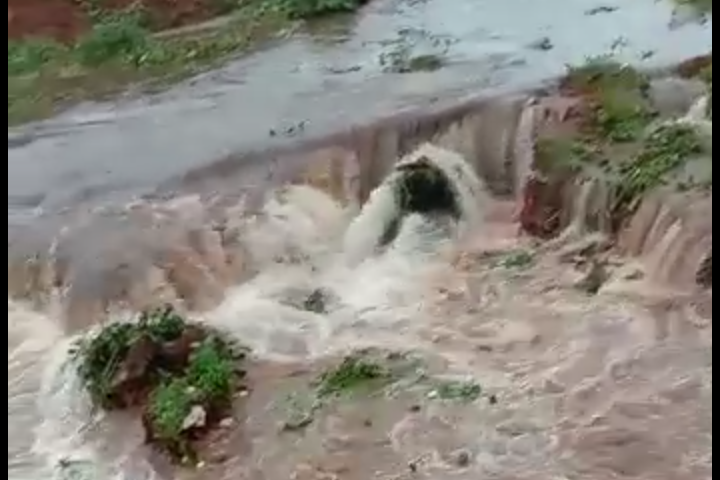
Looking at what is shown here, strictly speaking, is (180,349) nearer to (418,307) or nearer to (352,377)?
(352,377)

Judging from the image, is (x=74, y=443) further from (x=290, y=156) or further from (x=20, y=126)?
(x=20, y=126)

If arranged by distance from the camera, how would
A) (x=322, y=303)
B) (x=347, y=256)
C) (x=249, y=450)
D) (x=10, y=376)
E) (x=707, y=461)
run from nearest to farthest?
1. (x=707, y=461)
2. (x=249, y=450)
3. (x=10, y=376)
4. (x=322, y=303)
5. (x=347, y=256)

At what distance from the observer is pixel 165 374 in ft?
17.6

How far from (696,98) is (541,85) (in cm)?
98

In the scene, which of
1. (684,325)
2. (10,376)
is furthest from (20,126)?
(684,325)

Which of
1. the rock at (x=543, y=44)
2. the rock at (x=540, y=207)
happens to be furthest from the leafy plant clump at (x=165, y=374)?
the rock at (x=543, y=44)

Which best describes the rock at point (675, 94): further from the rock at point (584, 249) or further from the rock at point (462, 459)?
the rock at point (462, 459)

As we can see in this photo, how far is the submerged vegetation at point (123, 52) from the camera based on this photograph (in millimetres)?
9141

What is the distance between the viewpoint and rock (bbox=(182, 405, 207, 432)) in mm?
5068

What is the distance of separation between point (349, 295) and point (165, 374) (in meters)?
1.19

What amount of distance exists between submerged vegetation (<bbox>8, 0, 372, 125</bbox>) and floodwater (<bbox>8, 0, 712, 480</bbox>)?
0.43 meters

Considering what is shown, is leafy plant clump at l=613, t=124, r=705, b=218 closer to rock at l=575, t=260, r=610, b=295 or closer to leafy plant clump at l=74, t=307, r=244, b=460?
rock at l=575, t=260, r=610, b=295

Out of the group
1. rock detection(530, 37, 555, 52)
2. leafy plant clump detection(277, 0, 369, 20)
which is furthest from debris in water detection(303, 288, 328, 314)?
leafy plant clump detection(277, 0, 369, 20)

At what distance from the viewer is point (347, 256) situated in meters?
6.68
